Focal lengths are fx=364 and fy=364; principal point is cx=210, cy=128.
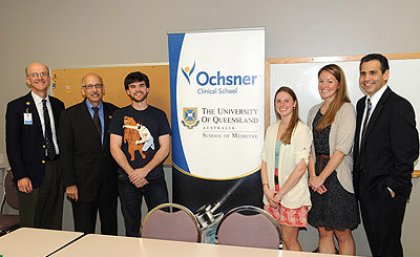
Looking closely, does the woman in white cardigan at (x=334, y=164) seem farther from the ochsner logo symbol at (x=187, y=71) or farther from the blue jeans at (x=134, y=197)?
the blue jeans at (x=134, y=197)

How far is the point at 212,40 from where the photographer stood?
3172 mm

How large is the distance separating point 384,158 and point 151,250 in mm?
1764

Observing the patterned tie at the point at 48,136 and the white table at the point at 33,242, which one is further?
the patterned tie at the point at 48,136

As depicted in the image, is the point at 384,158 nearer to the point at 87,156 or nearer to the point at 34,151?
the point at 87,156

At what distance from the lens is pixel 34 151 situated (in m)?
3.35

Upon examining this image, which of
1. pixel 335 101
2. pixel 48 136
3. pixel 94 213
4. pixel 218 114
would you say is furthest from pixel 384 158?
pixel 48 136

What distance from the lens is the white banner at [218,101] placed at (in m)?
3.12

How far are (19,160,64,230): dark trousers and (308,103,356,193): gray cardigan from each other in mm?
2477

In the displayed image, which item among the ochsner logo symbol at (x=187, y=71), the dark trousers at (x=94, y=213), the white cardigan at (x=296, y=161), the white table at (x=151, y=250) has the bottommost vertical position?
the dark trousers at (x=94, y=213)

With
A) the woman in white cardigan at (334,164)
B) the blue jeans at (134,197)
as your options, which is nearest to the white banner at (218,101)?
the blue jeans at (134,197)

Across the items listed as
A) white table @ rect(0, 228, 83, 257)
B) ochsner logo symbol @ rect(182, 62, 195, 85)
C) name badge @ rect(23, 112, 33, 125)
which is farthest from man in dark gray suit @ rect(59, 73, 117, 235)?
white table @ rect(0, 228, 83, 257)

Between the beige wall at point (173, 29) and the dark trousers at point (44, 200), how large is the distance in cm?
134

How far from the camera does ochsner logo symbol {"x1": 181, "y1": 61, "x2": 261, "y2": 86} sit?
3133 mm

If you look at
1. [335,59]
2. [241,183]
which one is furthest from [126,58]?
[335,59]
